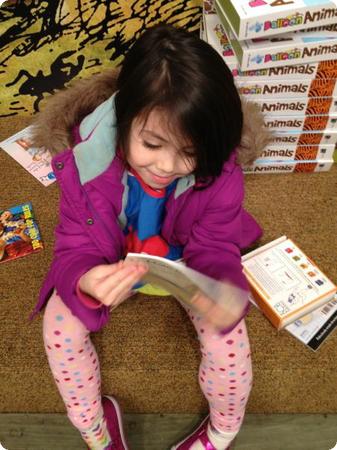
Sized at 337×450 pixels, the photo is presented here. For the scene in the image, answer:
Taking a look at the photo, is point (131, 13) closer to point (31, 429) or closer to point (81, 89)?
point (81, 89)

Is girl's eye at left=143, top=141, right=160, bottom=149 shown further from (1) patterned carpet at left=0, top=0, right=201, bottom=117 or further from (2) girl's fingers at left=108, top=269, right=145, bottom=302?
(1) patterned carpet at left=0, top=0, right=201, bottom=117

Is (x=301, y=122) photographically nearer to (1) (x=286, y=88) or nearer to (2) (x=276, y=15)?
(1) (x=286, y=88)

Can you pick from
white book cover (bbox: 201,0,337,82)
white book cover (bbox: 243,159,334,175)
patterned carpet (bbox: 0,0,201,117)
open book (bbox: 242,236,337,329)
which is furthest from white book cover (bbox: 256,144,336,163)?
patterned carpet (bbox: 0,0,201,117)

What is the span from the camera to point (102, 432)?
1.01 meters

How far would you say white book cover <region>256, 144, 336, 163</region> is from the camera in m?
1.41

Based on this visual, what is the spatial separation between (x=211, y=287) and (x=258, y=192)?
761 mm

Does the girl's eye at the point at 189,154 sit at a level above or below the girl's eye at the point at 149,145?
below

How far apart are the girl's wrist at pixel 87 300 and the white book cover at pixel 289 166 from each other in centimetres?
77

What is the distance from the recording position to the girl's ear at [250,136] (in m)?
Result: 1.01

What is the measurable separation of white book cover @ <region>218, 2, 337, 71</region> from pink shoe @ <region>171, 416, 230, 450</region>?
0.91 m

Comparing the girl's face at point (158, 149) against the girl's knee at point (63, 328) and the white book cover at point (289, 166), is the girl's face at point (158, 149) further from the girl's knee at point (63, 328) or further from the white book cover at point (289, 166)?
the white book cover at point (289, 166)

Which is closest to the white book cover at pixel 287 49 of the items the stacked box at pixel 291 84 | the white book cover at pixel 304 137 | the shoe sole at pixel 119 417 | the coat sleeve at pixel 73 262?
the stacked box at pixel 291 84

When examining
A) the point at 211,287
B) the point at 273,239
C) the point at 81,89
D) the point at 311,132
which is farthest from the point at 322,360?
the point at 81,89

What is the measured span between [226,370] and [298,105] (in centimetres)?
79
